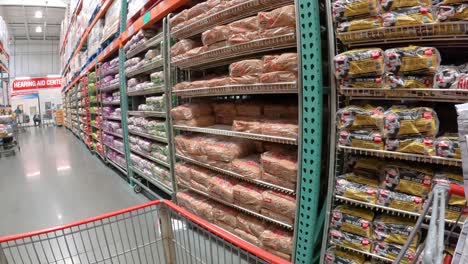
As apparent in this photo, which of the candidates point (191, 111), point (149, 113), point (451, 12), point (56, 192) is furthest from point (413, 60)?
point (56, 192)

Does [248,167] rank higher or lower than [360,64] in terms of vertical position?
lower

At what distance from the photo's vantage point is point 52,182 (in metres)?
4.61

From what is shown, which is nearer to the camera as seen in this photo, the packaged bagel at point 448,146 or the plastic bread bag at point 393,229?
the packaged bagel at point 448,146

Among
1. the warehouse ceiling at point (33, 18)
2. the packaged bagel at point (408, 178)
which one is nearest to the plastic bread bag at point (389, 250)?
the packaged bagel at point (408, 178)

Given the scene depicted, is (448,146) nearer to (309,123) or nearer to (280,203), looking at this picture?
(309,123)

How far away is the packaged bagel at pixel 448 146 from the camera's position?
3.34 feet

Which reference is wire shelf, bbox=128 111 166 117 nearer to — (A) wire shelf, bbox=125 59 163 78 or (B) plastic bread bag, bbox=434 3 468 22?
(A) wire shelf, bbox=125 59 163 78

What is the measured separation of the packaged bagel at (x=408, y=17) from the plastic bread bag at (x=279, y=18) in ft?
1.63

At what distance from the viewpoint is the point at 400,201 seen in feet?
3.90

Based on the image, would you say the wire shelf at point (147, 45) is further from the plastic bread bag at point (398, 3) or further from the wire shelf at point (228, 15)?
→ the plastic bread bag at point (398, 3)

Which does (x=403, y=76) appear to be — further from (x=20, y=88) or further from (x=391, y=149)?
(x=20, y=88)

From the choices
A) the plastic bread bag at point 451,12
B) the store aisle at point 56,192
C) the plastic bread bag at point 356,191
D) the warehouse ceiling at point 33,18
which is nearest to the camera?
the plastic bread bag at point 451,12

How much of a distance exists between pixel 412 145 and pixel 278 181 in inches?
31.4

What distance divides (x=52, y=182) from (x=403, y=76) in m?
5.36
